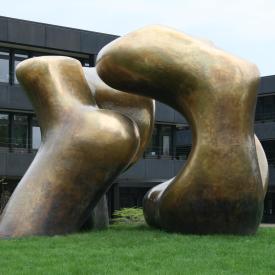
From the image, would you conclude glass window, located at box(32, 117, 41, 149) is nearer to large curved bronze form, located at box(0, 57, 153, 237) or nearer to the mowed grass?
large curved bronze form, located at box(0, 57, 153, 237)

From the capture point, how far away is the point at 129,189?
43281 millimetres

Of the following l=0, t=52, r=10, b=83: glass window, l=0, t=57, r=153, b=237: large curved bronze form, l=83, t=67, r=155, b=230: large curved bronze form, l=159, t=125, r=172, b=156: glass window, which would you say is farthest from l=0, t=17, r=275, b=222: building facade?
l=0, t=57, r=153, b=237: large curved bronze form

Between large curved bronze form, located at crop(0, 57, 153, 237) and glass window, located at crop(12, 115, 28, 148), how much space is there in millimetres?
18681

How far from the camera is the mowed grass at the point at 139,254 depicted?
8.94 metres

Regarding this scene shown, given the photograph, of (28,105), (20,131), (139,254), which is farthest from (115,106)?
(20,131)

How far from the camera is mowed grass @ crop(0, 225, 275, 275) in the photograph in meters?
8.94

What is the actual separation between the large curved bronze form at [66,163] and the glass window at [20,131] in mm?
18681

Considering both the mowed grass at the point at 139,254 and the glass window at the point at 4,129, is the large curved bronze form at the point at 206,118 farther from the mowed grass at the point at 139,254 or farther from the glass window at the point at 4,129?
the glass window at the point at 4,129

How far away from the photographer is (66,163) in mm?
13289

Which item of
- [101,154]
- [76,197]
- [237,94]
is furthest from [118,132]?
[237,94]

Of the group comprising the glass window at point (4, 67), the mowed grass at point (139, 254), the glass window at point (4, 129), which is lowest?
the mowed grass at point (139, 254)

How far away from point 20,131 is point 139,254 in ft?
76.7

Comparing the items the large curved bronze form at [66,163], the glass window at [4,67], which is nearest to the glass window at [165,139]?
the glass window at [4,67]

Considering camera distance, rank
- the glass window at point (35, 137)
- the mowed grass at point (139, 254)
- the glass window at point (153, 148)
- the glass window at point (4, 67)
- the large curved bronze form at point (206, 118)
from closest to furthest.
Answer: the mowed grass at point (139, 254) → the large curved bronze form at point (206, 118) → the glass window at point (4, 67) → the glass window at point (35, 137) → the glass window at point (153, 148)
